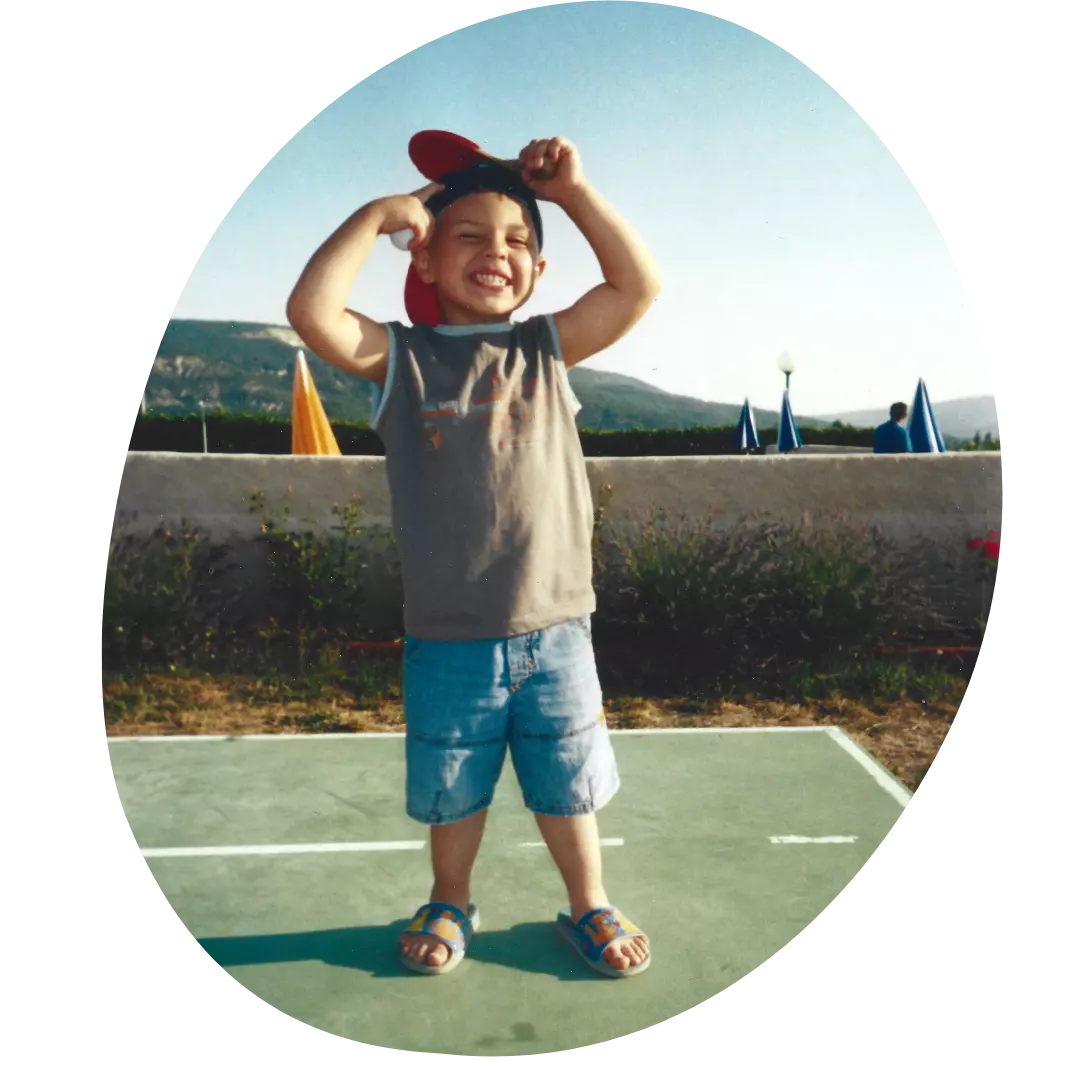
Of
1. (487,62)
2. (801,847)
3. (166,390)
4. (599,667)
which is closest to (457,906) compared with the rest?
(599,667)

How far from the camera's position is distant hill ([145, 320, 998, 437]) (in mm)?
2182

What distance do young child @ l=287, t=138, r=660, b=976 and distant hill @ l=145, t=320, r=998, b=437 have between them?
0.24 ft

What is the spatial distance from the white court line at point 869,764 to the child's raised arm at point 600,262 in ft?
3.16

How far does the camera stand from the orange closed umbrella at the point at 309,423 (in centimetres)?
224

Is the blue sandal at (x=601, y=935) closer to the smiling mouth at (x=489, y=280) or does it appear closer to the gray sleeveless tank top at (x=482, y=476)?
the gray sleeveless tank top at (x=482, y=476)

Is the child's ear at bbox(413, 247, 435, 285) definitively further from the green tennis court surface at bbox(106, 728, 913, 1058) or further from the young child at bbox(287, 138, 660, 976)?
the green tennis court surface at bbox(106, 728, 913, 1058)

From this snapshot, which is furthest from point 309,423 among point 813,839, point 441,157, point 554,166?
point 813,839

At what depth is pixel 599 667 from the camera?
2.31 meters

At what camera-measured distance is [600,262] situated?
6.97ft

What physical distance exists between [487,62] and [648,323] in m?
0.61

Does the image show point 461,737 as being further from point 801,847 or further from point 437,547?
point 801,847

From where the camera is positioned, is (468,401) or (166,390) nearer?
(468,401)

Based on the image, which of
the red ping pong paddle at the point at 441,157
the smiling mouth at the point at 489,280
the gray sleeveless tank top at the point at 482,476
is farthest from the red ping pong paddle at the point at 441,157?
the gray sleeveless tank top at the point at 482,476

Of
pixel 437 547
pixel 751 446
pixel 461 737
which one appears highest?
pixel 751 446
